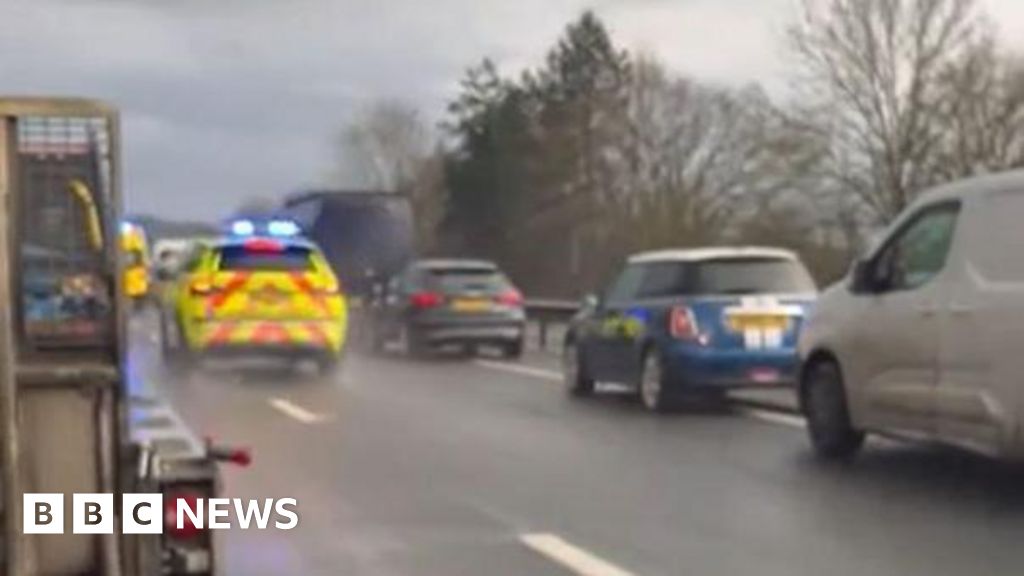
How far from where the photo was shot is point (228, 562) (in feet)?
29.6

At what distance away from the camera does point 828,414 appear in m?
13.2

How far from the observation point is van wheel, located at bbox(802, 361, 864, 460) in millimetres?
13031

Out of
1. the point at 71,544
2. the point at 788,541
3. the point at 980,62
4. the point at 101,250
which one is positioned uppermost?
the point at 980,62

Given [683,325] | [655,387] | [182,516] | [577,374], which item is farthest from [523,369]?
[182,516]

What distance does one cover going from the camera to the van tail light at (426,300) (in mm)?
28750

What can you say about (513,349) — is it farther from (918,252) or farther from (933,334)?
(933,334)

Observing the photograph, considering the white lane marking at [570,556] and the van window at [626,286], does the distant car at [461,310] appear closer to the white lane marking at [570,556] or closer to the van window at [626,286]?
the van window at [626,286]

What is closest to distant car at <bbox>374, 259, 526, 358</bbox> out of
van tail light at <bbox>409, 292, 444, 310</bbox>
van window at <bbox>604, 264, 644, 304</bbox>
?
van tail light at <bbox>409, 292, 444, 310</bbox>

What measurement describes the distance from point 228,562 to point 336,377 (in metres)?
14.6

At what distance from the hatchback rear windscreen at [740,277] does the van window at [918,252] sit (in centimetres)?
446

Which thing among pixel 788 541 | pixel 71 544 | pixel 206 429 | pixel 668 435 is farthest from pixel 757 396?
pixel 71 544

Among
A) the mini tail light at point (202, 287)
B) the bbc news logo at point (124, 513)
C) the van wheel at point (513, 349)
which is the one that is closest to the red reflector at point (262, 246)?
the mini tail light at point (202, 287)

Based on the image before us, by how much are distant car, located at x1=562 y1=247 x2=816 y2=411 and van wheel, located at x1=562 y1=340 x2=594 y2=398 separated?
1.54 metres

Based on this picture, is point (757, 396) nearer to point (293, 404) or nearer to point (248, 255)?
point (293, 404)
